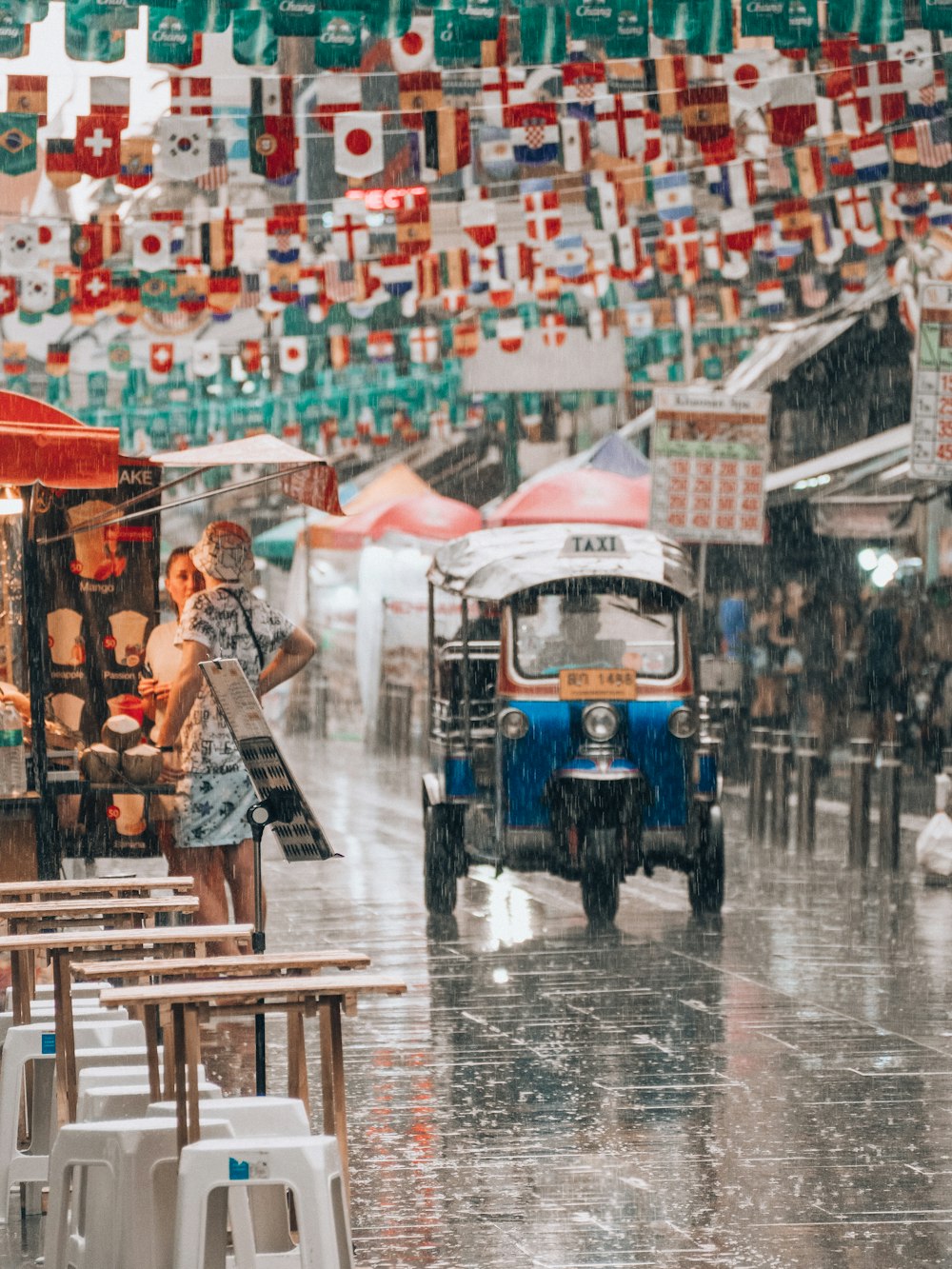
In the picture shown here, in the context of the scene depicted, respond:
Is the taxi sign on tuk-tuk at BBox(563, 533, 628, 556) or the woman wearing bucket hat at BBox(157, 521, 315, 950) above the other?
the taxi sign on tuk-tuk at BBox(563, 533, 628, 556)

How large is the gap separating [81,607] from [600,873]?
350cm

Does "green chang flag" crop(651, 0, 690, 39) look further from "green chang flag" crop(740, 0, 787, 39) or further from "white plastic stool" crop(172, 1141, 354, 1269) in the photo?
"white plastic stool" crop(172, 1141, 354, 1269)

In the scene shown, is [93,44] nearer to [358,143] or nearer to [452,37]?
[452,37]

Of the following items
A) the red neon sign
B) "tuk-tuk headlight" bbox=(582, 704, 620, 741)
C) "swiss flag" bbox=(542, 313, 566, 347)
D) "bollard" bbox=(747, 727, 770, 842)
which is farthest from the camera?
the red neon sign

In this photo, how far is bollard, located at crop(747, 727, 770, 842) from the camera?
719 inches

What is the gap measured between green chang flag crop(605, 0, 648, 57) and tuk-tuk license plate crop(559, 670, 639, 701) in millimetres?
3665

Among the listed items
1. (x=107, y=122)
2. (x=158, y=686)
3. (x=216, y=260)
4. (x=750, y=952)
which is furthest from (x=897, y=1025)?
(x=216, y=260)

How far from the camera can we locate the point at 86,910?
6594mm

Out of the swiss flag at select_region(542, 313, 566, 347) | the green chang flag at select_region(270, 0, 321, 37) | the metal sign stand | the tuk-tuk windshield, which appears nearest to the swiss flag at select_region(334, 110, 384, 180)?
the green chang flag at select_region(270, 0, 321, 37)

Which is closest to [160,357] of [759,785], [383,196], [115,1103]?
[383,196]

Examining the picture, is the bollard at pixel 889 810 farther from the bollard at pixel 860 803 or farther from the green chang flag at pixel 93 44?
the green chang flag at pixel 93 44

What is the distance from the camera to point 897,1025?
31.2 ft

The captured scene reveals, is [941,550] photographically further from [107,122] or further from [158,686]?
[158,686]

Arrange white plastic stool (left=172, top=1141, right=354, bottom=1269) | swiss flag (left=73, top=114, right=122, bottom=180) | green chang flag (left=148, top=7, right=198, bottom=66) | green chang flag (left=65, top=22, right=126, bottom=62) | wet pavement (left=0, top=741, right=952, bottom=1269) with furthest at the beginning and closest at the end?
swiss flag (left=73, top=114, right=122, bottom=180)
green chang flag (left=148, top=7, right=198, bottom=66)
green chang flag (left=65, top=22, right=126, bottom=62)
wet pavement (left=0, top=741, right=952, bottom=1269)
white plastic stool (left=172, top=1141, right=354, bottom=1269)
